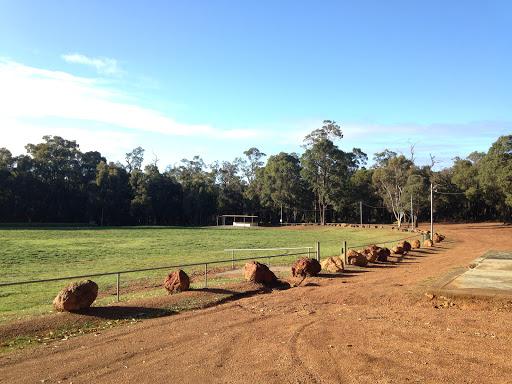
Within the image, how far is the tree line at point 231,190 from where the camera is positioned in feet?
255

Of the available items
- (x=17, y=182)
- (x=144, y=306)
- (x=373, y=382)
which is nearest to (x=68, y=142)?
(x=17, y=182)

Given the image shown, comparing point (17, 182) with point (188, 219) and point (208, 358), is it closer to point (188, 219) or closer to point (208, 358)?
point (188, 219)

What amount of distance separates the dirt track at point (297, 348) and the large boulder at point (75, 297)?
1410 millimetres

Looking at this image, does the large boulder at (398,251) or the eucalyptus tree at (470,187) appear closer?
the large boulder at (398,251)

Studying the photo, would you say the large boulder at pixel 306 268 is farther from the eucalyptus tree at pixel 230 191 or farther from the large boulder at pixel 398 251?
the eucalyptus tree at pixel 230 191

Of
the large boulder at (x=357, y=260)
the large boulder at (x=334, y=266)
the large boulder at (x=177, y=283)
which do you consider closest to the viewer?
the large boulder at (x=177, y=283)

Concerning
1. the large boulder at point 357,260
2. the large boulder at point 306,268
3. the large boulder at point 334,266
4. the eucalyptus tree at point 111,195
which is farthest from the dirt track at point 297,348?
the eucalyptus tree at point 111,195

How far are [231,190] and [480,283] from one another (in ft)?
304

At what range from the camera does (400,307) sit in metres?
10.3

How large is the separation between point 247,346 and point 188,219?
9646cm

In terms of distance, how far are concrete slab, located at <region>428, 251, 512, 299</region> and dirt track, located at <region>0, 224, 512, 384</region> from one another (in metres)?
0.37

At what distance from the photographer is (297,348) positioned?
7.21 meters

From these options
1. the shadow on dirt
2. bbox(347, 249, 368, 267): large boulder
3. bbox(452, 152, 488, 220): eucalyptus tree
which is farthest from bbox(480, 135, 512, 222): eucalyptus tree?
the shadow on dirt

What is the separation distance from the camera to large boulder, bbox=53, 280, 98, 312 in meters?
9.36
